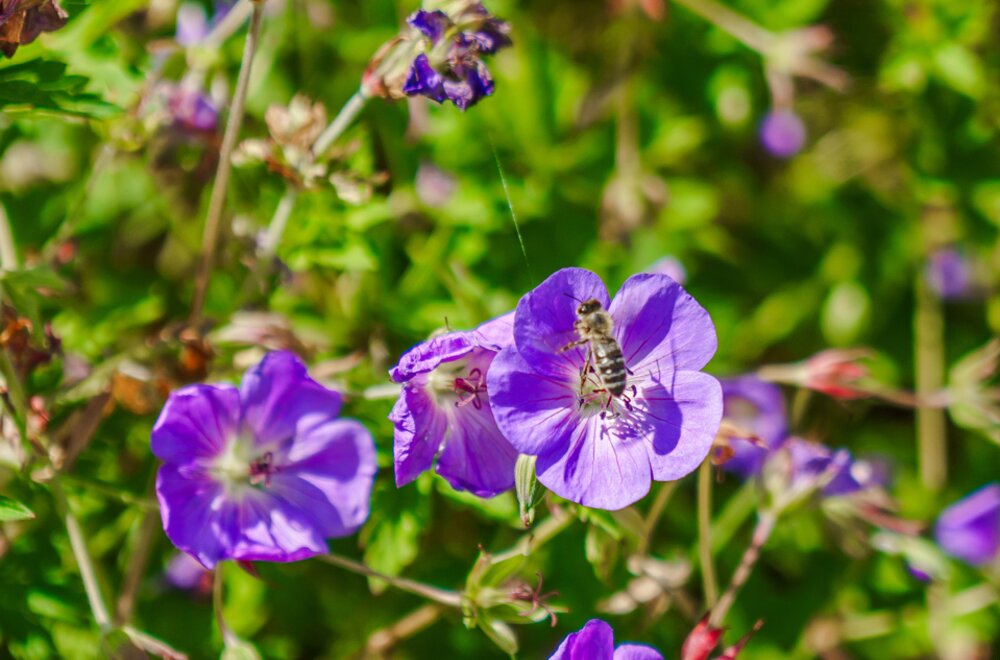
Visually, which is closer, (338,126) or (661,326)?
(661,326)

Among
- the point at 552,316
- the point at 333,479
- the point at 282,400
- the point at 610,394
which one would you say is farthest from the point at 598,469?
the point at 282,400

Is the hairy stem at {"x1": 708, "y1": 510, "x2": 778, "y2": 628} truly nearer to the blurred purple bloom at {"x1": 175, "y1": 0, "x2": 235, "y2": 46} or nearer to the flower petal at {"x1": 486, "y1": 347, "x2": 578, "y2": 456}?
the flower petal at {"x1": 486, "y1": 347, "x2": 578, "y2": 456}

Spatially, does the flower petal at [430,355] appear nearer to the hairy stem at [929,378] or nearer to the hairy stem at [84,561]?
the hairy stem at [84,561]

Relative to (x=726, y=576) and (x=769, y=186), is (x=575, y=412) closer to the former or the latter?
(x=726, y=576)

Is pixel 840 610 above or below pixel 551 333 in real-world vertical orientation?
below

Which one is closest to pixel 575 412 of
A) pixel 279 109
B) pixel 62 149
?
pixel 279 109

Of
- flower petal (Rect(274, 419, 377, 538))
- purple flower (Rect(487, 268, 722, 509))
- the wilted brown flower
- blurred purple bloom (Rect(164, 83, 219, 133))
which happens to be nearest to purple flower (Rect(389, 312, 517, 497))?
purple flower (Rect(487, 268, 722, 509))

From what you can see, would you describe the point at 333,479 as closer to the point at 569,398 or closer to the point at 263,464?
the point at 263,464
